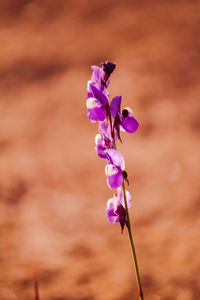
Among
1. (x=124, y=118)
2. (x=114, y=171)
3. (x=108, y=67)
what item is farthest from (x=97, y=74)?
(x=114, y=171)

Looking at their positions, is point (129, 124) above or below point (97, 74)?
below

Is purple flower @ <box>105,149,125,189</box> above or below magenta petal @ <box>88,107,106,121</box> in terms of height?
below

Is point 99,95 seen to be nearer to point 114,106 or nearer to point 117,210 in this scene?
point 114,106

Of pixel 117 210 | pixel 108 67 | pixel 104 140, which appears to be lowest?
pixel 117 210

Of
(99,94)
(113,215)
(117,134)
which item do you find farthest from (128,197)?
(99,94)

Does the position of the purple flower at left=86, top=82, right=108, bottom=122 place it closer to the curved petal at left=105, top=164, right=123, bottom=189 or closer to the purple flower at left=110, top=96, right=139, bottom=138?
the purple flower at left=110, top=96, right=139, bottom=138

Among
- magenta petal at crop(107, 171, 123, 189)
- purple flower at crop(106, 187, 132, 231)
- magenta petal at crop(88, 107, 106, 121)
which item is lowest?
purple flower at crop(106, 187, 132, 231)

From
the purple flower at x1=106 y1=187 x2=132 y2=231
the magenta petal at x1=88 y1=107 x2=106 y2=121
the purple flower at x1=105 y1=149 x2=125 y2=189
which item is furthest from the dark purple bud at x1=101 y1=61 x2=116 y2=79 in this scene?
the purple flower at x1=106 y1=187 x2=132 y2=231

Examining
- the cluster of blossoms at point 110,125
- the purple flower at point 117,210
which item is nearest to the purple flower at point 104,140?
the cluster of blossoms at point 110,125
